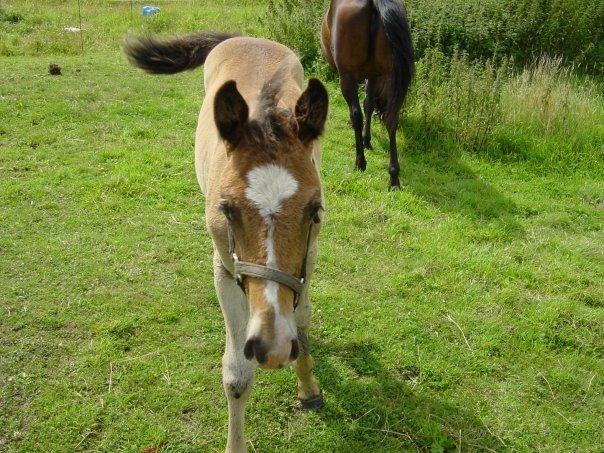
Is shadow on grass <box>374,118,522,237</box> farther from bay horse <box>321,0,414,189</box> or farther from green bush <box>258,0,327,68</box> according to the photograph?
green bush <box>258,0,327,68</box>

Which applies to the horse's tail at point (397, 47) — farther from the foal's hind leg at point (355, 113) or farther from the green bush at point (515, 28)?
the green bush at point (515, 28)

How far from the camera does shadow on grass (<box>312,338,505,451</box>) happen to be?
9.95 feet

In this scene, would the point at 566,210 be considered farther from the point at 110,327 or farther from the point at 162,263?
the point at 110,327

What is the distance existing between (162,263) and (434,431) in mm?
2686

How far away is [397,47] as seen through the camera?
590 cm

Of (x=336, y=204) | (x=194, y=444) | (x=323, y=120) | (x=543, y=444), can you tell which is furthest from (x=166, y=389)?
(x=336, y=204)

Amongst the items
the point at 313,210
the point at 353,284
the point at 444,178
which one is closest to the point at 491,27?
the point at 444,178

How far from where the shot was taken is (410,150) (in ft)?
23.0

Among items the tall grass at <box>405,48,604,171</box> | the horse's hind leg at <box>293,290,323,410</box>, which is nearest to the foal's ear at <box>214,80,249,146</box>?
the horse's hind leg at <box>293,290,323,410</box>

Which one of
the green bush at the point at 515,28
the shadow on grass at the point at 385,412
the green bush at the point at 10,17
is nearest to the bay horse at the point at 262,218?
the shadow on grass at the point at 385,412

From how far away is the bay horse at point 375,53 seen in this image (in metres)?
5.91

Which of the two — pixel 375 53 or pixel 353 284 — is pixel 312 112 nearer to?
pixel 353 284

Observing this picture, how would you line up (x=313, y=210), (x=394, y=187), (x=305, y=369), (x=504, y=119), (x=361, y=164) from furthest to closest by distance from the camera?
(x=504, y=119)
(x=361, y=164)
(x=394, y=187)
(x=305, y=369)
(x=313, y=210)

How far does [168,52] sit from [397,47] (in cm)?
255
